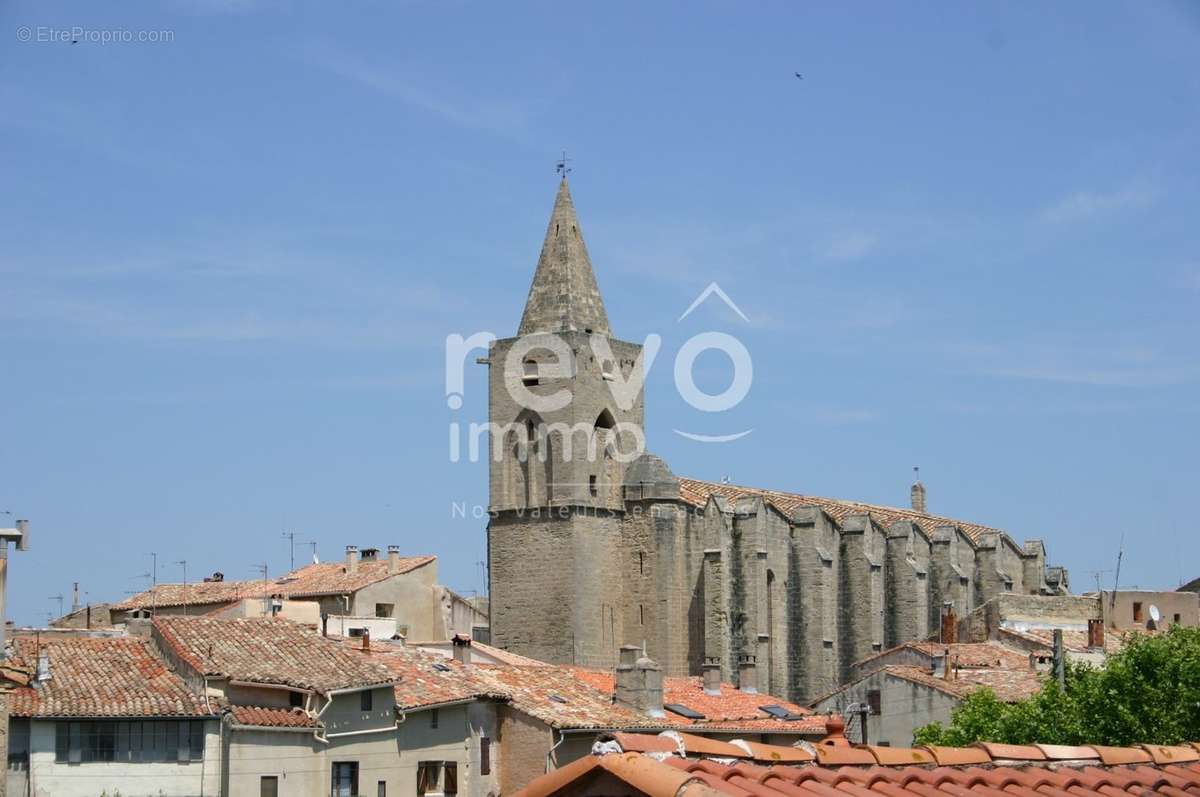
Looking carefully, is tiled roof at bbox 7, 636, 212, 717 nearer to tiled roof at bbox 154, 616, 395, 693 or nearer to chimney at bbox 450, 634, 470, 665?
tiled roof at bbox 154, 616, 395, 693

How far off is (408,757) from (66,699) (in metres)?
7.86

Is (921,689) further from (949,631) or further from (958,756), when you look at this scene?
(958,756)

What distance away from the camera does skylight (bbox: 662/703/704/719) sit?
5088 cm

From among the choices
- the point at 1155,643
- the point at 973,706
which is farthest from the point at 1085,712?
the point at 973,706

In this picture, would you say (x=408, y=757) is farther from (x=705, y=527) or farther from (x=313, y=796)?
(x=705, y=527)

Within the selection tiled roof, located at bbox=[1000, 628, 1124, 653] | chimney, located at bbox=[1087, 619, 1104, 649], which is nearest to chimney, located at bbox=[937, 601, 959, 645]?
tiled roof, located at bbox=[1000, 628, 1124, 653]

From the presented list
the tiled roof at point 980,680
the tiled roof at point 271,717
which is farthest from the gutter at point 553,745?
the tiled roof at point 980,680

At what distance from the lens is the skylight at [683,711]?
50875 millimetres

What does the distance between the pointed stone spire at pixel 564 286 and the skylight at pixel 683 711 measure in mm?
20167

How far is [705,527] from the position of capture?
68.4 meters

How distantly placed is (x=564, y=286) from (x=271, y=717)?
102ft

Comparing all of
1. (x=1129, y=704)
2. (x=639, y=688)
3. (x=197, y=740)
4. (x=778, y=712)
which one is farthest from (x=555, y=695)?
(x=1129, y=704)

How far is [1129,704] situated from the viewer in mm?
39281

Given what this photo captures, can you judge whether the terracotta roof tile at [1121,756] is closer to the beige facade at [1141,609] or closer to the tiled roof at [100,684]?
the tiled roof at [100,684]
